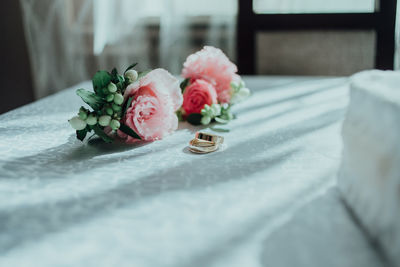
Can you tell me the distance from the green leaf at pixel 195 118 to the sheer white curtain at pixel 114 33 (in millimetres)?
1473

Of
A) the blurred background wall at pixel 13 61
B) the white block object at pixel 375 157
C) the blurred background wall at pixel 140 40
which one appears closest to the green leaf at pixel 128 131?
the white block object at pixel 375 157

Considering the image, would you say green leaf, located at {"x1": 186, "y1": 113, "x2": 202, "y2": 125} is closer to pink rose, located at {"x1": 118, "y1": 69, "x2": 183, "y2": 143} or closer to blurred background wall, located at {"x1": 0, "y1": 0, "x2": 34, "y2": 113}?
pink rose, located at {"x1": 118, "y1": 69, "x2": 183, "y2": 143}

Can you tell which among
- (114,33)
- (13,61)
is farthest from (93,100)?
(13,61)

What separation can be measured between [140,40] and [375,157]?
2.14 m

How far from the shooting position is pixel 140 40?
2.38 meters

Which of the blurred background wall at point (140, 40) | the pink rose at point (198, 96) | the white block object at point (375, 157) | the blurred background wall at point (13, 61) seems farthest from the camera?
the blurred background wall at point (13, 61)

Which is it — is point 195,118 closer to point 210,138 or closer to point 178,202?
point 210,138

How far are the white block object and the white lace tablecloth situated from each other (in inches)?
1.0

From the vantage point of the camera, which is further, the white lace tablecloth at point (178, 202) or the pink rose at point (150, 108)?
the pink rose at point (150, 108)

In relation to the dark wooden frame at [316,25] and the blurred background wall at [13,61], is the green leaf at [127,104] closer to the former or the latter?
the dark wooden frame at [316,25]

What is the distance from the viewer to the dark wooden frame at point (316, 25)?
2021 mm

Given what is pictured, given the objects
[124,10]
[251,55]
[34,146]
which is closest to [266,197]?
[34,146]

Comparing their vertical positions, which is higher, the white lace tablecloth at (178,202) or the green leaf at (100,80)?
the green leaf at (100,80)

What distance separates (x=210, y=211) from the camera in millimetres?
470
